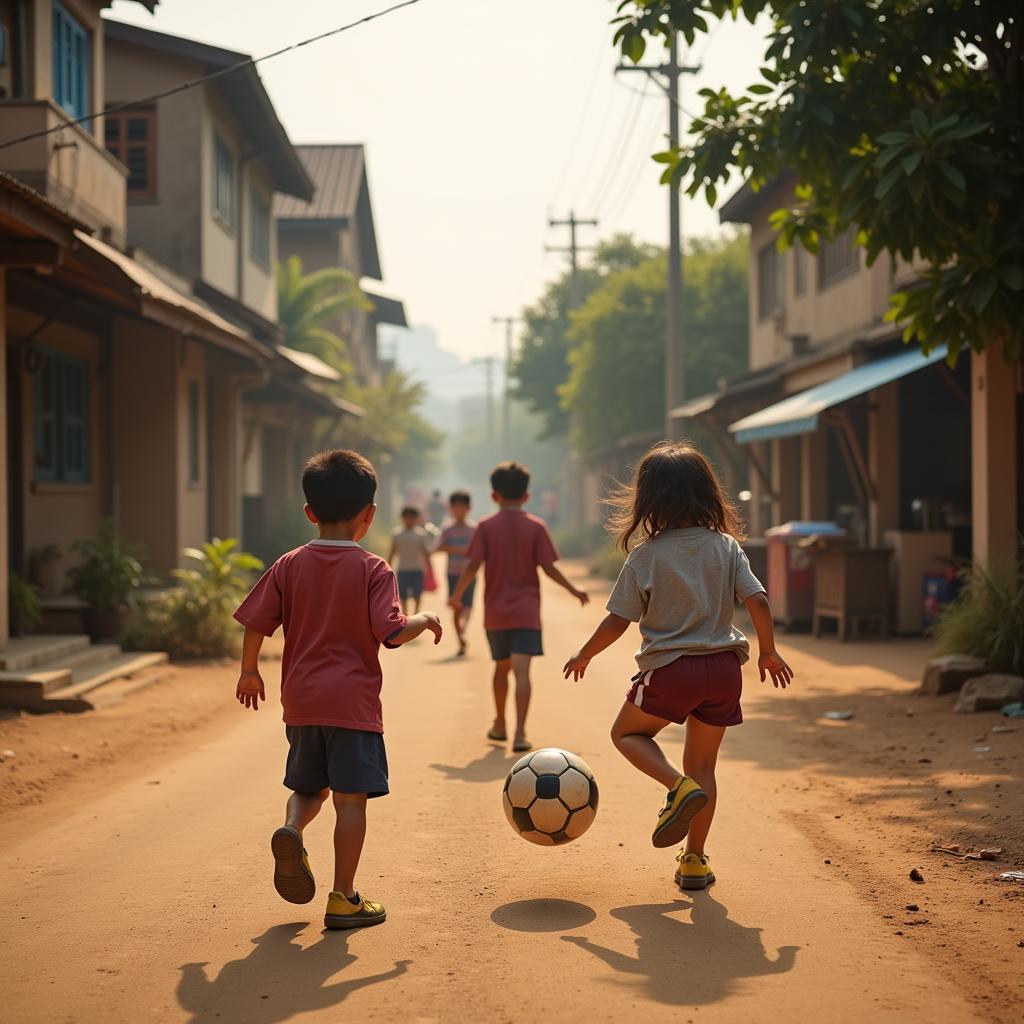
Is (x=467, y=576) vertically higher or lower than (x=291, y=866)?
higher

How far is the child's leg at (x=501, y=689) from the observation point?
8991 mm

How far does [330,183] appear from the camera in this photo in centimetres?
3750

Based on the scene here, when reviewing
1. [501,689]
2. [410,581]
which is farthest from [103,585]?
[501,689]

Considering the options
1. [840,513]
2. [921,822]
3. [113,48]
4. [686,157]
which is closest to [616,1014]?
[921,822]

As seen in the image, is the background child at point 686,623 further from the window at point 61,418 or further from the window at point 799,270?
the window at point 799,270

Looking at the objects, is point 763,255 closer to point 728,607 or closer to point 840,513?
point 840,513

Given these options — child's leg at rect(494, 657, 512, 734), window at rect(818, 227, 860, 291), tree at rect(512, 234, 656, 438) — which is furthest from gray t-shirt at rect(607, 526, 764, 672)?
tree at rect(512, 234, 656, 438)

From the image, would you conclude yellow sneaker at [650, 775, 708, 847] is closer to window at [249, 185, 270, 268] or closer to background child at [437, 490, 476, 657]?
background child at [437, 490, 476, 657]

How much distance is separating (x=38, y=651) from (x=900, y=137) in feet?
24.7

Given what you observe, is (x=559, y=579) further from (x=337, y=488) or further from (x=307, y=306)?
(x=307, y=306)

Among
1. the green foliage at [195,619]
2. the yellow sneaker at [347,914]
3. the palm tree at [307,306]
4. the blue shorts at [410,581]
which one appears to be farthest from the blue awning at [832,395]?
the palm tree at [307,306]

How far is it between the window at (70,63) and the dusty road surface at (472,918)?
8.88 m

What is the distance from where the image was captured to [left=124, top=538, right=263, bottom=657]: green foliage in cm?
1385

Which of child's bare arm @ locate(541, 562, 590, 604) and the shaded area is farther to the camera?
child's bare arm @ locate(541, 562, 590, 604)
